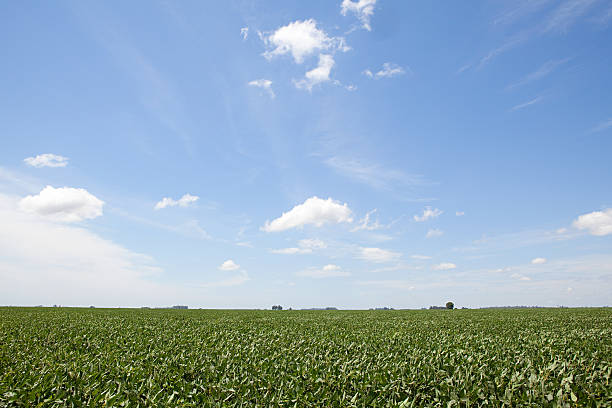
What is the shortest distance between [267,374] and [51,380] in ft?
16.1

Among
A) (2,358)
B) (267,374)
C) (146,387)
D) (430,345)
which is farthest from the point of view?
(430,345)

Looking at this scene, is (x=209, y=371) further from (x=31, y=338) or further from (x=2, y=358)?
(x=31, y=338)

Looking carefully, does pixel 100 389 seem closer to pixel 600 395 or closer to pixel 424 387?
pixel 424 387

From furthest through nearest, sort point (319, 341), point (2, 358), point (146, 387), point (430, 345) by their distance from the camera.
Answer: point (319, 341)
point (430, 345)
point (2, 358)
point (146, 387)

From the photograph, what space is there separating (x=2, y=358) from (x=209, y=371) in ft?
26.2

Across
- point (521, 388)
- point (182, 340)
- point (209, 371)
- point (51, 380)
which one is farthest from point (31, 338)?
point (521, 388)

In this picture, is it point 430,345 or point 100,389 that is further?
point 430,345

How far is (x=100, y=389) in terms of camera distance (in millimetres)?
7660

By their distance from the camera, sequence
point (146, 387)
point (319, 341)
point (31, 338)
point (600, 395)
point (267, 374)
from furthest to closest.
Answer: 1. point (31, 338)
2. point (319, 341)
3. point (267, 374)
4. point (146, 387)
5. point (600, 395)

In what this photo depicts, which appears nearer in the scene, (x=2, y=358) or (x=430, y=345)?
(x=2, y=358)

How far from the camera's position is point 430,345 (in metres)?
14.0

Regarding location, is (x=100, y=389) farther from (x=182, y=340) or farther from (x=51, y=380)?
(x=182, y=340)

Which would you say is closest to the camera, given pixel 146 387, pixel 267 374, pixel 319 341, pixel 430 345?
pixel 146 387

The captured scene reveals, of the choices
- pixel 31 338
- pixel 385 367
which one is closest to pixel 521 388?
pixel 385 367
